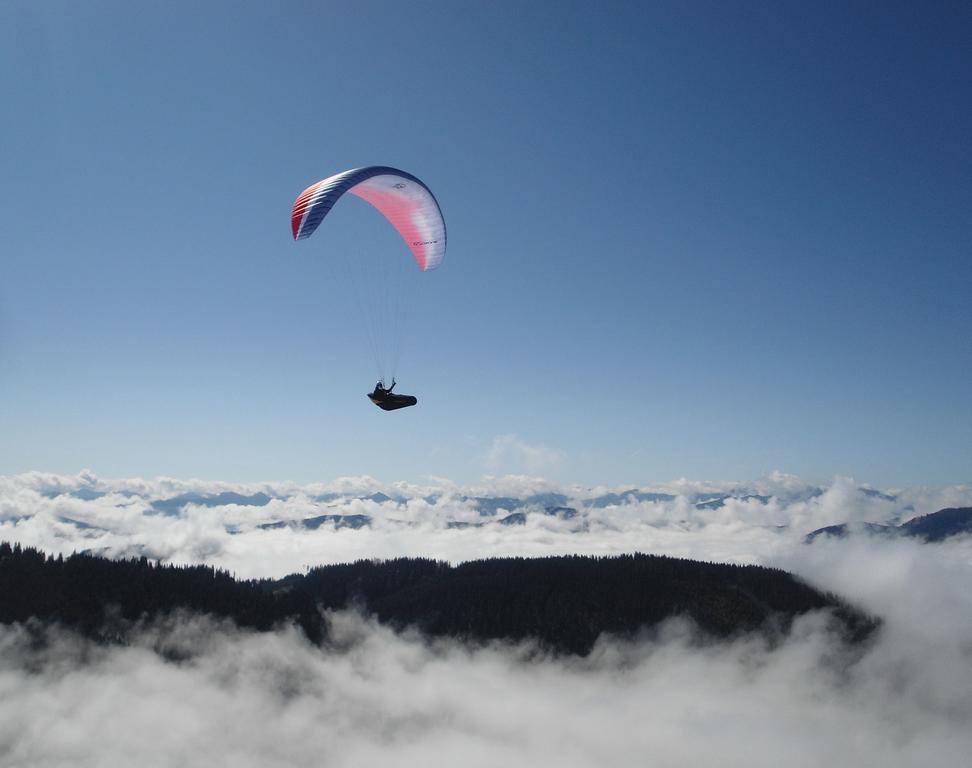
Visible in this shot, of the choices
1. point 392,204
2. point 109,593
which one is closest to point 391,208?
point 392,204

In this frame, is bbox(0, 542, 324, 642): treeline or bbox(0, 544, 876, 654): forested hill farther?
bbox(0, 544, 876, 654): forested hill

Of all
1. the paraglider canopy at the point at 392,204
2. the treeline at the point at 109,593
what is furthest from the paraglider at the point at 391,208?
the treeline at the point at 109,593

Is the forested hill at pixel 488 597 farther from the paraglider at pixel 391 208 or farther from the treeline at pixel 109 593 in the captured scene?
the paraglider at pixel 391 208

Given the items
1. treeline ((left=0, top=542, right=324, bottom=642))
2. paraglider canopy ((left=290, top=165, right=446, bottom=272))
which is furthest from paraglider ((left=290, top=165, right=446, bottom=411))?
treeline ((left=0, top=542, right=324, bottom=642))

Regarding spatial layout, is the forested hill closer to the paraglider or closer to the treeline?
the treeline

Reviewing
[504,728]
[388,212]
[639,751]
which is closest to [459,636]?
[504,728]

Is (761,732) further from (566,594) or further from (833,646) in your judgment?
(566,594)
